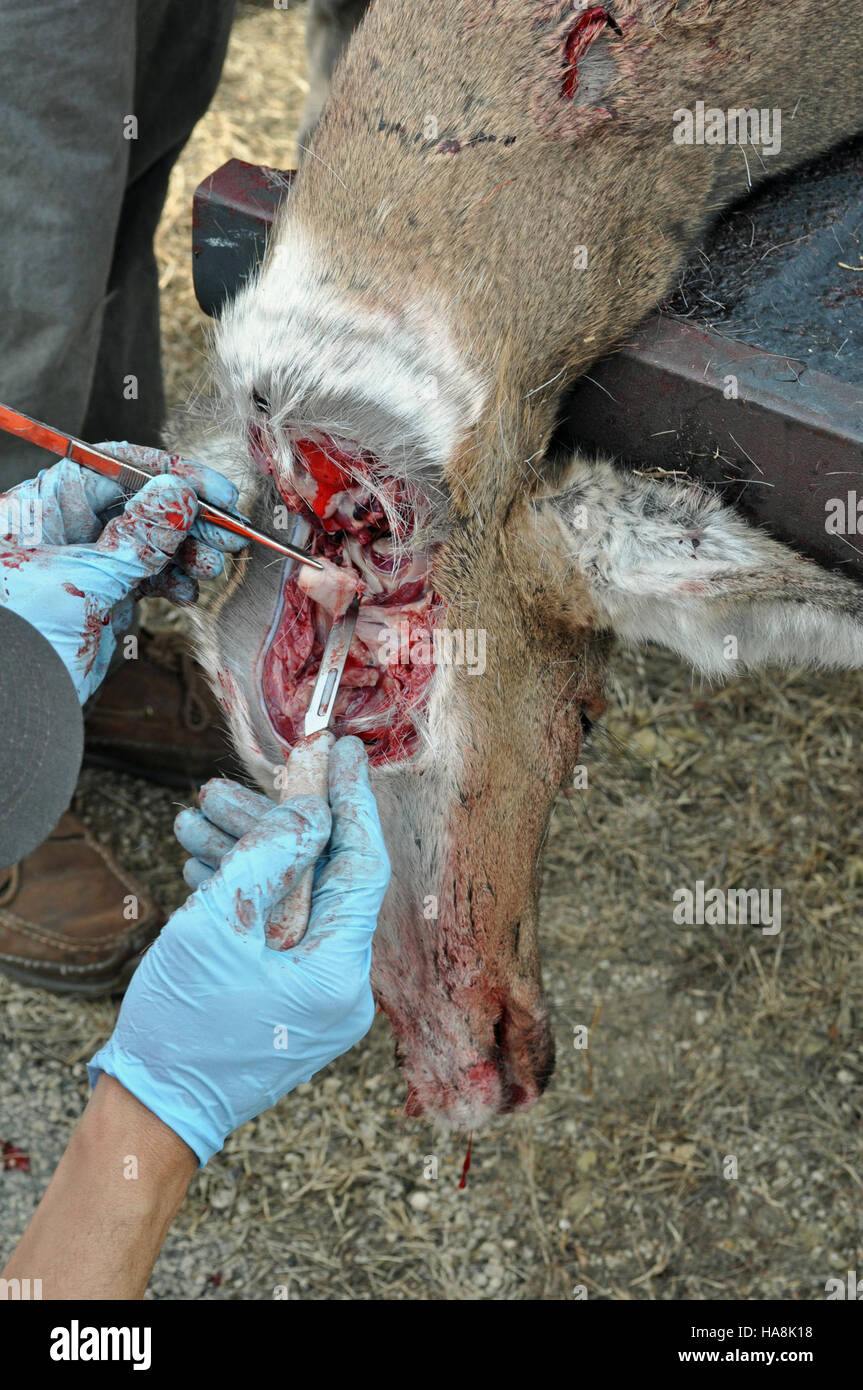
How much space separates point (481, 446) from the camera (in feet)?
6.27

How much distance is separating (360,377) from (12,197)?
1.27 metres

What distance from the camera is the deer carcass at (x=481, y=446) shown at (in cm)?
184

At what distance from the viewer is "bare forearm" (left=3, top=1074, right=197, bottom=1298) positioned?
1.89m

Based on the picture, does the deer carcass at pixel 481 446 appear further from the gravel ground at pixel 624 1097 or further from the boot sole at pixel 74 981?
the boot sole at pixel 74 981

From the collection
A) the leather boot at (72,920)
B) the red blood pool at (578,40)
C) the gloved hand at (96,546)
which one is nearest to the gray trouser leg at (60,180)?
the gloved hand at (96,546)

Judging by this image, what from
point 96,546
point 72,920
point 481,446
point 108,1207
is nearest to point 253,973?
point 108,1207

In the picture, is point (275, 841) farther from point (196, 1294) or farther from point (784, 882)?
point (784, 882)

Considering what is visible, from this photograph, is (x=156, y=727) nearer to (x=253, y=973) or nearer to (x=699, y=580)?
(x=253, y=973)

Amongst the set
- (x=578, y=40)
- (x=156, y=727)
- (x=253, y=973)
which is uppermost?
(x=578, y=40)

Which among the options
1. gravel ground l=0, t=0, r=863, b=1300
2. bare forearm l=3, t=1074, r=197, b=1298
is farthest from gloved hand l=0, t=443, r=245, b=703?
gravel ground l=0, t=0, r=863, b=1300

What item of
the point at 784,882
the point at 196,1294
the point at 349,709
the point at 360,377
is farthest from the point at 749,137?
the point at 196,1294

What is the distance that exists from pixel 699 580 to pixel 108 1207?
141 centimetres

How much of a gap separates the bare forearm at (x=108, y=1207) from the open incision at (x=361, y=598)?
0.73 meters

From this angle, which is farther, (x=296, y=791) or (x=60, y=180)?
(x=60, y=180)
